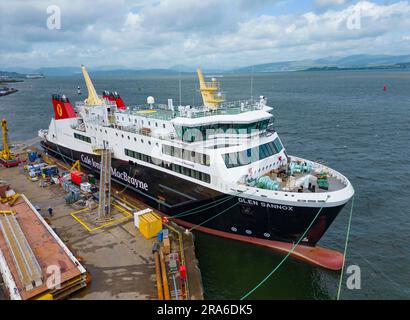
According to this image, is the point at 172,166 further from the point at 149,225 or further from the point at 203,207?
the point at 149,225

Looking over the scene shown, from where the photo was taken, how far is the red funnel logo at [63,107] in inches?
1162

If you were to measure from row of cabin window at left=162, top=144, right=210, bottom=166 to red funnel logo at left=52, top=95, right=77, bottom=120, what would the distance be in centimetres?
1587

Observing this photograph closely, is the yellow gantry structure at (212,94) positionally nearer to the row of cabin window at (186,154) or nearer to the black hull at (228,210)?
the row of cabin window at (186,154)

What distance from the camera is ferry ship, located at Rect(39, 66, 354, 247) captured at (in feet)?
52.6

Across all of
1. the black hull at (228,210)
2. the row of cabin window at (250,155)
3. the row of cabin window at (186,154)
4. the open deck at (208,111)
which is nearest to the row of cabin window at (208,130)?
the row of cabin window at (186,154)

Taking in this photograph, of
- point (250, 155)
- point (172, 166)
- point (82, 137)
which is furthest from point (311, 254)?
point (82, 137)

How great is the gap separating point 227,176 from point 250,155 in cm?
239

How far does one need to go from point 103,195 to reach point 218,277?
9813 mm

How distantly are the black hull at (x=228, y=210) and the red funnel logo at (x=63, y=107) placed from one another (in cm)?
1192

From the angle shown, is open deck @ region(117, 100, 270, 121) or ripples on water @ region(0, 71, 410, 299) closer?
ripples on water @ region(0, 71, 410, 299)

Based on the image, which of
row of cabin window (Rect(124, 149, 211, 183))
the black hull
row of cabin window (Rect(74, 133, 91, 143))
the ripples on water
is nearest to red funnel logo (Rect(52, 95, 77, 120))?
row of cabin window (Rect(74, 133, 91, 143))

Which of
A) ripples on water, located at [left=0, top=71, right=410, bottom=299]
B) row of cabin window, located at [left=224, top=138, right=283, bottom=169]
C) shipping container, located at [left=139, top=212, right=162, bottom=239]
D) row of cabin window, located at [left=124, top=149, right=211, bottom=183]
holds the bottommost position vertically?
ripples on water, located at [left=0, top=71, right=410, bottom=299]

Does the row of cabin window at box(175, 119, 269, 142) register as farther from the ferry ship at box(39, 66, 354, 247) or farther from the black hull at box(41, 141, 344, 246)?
the black hull at box(41, 141, 344, 246)

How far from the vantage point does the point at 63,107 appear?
29.7 metres
